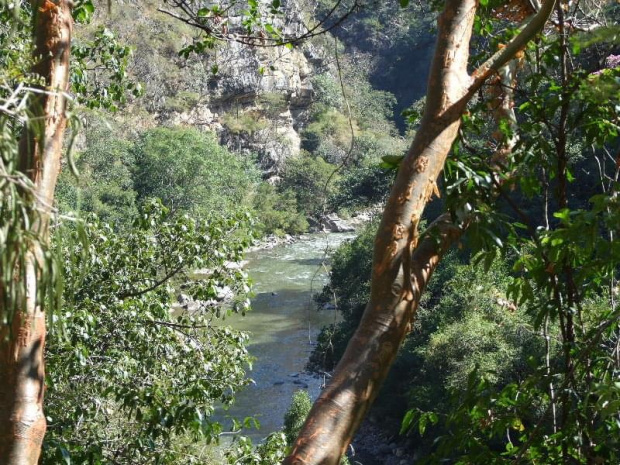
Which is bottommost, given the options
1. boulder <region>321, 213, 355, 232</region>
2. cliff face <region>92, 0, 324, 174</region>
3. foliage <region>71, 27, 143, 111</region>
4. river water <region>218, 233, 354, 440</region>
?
river water <region>218, 233, 354, 440</region>

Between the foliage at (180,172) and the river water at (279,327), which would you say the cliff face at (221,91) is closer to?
the foliage at (180,172)

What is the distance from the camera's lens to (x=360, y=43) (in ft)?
139

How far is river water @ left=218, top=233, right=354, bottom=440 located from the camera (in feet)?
40.9

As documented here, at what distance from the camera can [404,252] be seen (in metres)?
1.49

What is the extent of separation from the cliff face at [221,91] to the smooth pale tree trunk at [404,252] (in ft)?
87.7

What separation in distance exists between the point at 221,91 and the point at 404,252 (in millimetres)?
31164

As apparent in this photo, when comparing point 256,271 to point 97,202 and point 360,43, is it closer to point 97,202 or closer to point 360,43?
point 97,202

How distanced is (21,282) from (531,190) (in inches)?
55.0

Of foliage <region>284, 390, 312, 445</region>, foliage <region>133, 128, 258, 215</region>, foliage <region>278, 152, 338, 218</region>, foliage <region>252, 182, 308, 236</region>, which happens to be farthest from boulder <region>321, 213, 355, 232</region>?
foliage <region>284, 390, 312, 445</region>

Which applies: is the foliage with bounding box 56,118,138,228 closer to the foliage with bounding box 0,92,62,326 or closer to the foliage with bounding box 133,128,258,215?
the foliage with bounding box 133,128,258,215

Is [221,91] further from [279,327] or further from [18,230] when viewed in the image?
[18,230]

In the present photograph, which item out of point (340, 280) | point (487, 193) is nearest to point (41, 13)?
point (487, 193)

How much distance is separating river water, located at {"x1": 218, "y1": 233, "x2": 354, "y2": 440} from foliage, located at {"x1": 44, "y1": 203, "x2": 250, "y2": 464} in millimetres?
3953

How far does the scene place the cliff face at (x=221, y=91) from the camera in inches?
1152
